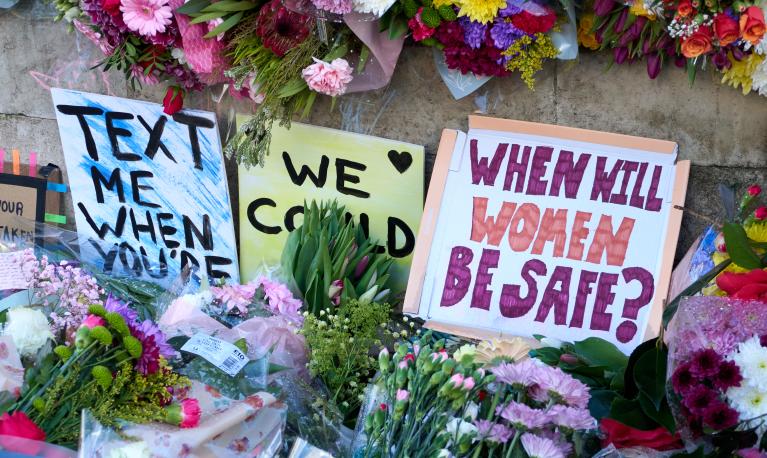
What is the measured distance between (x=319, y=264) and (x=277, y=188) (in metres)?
0.45

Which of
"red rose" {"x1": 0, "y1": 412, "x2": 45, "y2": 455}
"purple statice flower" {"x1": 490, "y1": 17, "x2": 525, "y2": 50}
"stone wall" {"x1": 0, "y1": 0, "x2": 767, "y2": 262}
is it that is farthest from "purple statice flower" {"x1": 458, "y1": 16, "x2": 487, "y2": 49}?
"red rose" {"x1": 0, "y1": 412, "x2": 45, "y2": 455}

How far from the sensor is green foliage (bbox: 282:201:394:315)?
2.63m

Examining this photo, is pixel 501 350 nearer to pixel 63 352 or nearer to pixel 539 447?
pixel 539 447

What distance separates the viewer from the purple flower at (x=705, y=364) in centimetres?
144

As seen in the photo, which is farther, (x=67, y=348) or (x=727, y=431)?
(x=67, y=348)

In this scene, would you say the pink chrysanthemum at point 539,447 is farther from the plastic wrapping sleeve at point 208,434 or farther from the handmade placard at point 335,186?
the handmade placard at point 335,186

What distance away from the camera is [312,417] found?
1868 mm

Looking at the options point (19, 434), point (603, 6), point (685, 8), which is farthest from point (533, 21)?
point (19, 434)

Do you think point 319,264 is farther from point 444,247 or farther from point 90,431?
point 90,431

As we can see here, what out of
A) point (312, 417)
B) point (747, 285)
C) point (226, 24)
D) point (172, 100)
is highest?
point (226, 24)

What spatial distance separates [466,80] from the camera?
273 cm

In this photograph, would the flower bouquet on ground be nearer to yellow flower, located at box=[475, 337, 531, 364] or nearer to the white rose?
yellow flower, located at box=[475, 337, 531, 364]

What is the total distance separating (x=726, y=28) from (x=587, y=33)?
Result: 0.42 m

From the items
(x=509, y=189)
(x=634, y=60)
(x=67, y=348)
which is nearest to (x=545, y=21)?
(x=634, y=60)
